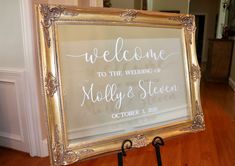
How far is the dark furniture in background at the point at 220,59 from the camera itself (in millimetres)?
4742

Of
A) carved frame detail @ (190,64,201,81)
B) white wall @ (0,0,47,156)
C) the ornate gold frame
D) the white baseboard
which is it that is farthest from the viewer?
the white baseboard

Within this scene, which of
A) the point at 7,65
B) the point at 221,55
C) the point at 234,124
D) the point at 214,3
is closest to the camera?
the point at 7,65

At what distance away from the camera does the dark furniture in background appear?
15.6ft

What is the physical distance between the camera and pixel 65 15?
0.75 meters

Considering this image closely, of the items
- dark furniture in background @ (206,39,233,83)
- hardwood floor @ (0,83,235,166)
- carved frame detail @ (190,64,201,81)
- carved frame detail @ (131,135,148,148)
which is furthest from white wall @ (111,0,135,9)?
carved frame detail @ (131,135,148,148)

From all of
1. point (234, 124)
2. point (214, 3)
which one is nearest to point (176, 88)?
point (234, 124)

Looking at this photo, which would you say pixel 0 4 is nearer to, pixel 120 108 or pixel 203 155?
pixel 120 108

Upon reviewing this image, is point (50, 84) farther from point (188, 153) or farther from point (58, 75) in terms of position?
point (188, 153)

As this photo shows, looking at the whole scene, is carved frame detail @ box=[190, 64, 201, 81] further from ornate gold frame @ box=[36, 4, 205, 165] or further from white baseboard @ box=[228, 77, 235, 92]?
white baseboard @ box=[228, 77, 235, 92]

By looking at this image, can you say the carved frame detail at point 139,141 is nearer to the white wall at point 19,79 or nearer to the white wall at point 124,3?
the white wall at point 19,79

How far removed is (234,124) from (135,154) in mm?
1391

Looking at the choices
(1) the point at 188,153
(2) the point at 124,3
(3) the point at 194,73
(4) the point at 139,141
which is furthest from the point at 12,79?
(2) the point at 124,3

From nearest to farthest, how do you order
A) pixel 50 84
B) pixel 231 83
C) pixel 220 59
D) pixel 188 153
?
pixel 50 84, pixel 188 153, pixel 231 83, pixel 220 59

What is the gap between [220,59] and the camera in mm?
4816
